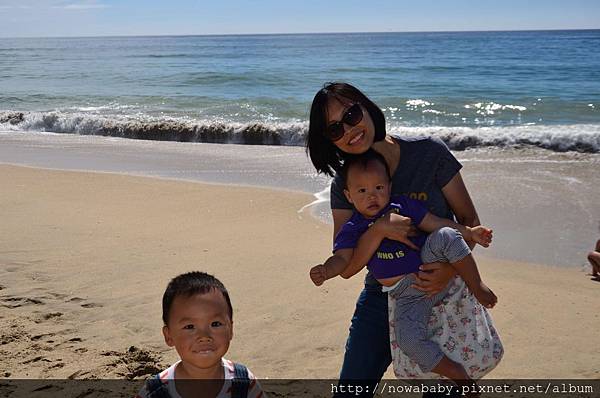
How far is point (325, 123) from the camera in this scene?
2.93m

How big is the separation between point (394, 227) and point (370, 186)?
0.21 m

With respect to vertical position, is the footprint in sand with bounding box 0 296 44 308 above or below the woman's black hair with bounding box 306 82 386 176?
below

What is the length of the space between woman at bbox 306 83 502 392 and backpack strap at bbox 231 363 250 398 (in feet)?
2.45

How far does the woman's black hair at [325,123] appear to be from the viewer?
2.92m

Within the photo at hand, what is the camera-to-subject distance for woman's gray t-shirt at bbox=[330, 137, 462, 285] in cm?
302

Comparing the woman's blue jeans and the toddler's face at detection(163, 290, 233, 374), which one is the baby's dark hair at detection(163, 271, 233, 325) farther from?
the woman's blue jeans

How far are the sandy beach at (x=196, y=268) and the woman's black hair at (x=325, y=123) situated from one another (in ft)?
5.22

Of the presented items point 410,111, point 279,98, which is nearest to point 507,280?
point 410,111

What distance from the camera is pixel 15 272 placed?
5777mm

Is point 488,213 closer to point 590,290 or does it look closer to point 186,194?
point 590,290

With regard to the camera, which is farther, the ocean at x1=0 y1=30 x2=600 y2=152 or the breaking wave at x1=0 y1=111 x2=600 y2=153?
the ocean at x1=0 y1=30 x2=600 y2=152

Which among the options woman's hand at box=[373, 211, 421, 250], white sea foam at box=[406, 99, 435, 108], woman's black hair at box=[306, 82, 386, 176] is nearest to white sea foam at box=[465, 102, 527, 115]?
white sea foam at box=[406, 99, 435, 108]

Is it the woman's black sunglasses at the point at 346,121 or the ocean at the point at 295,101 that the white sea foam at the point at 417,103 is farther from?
the woman's black sunglasses at the point at 346,121

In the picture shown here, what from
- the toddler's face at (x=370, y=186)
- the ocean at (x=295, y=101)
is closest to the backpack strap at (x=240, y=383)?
the toddler's face at (x=370, y=186)
